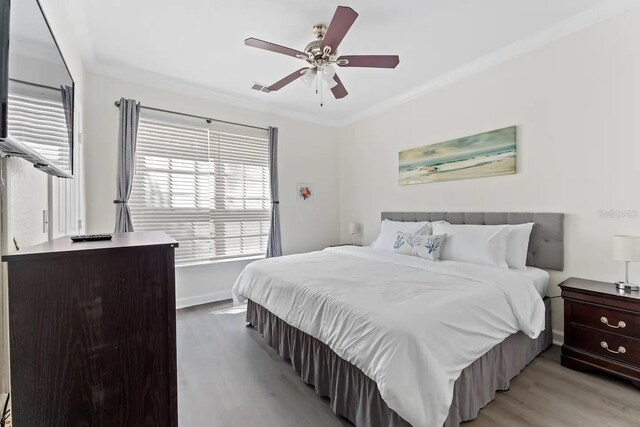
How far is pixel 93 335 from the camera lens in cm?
100

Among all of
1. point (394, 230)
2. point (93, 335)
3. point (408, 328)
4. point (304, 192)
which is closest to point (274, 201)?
point (304, 192)

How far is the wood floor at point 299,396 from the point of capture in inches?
66.9

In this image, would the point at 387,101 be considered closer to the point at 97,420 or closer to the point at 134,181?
the point at 134,181

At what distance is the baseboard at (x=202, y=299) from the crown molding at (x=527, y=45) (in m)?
3.71

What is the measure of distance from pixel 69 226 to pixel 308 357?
6.76ft

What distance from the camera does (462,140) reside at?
3.33 meters

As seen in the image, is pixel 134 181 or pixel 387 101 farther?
pixel 387 101

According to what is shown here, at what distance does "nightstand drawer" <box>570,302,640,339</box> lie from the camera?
197 cm

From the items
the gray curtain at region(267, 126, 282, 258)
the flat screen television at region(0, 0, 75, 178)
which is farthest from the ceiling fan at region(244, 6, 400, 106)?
the gray curtain at region(267, 126, 282, 258)

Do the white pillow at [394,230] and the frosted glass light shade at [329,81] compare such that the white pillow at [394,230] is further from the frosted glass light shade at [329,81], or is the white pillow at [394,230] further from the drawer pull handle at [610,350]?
the frosted glass light shade at [329,81]

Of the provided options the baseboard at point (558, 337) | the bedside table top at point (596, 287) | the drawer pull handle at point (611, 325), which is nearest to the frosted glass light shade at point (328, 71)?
the bedside table top at point (596, 287)

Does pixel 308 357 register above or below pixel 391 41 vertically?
below

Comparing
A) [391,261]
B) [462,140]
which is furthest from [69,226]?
[462,140]

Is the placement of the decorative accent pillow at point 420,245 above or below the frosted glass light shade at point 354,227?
below
